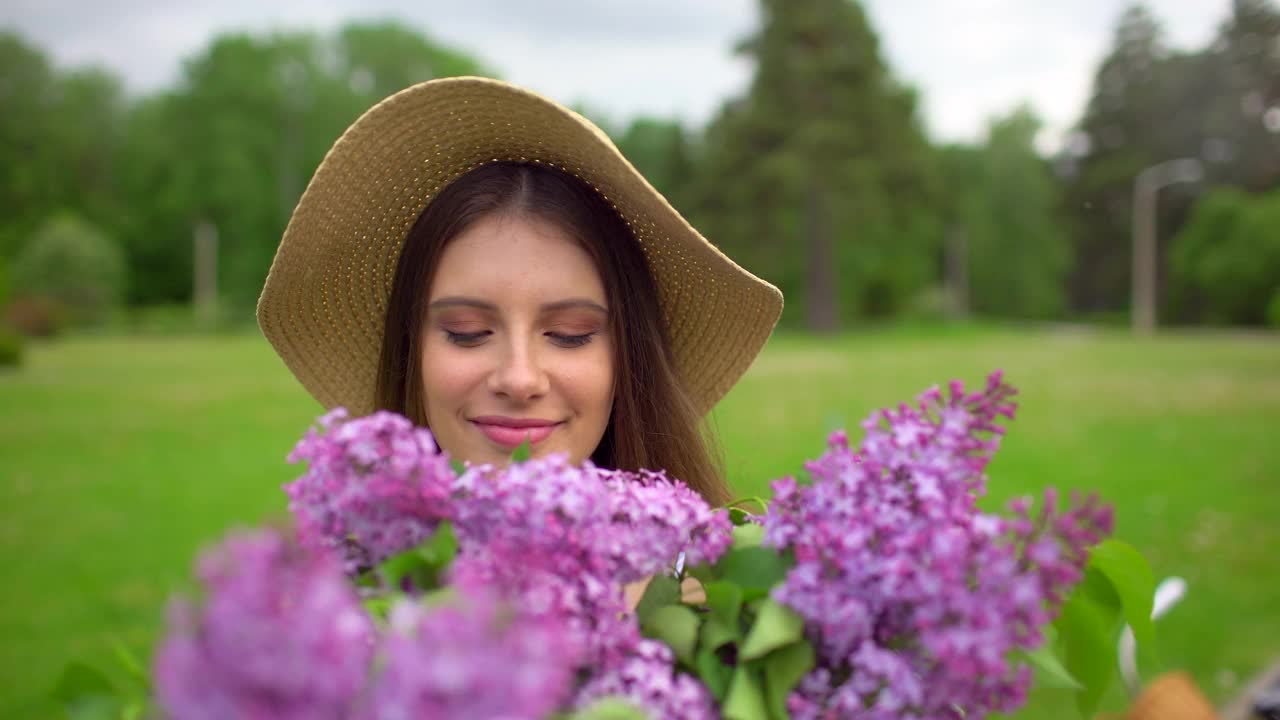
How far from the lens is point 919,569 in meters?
0.90

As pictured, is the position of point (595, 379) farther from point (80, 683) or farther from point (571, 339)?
point (80, 683)

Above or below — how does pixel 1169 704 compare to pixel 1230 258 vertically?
below

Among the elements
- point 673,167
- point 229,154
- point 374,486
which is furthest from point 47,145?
point 374,486

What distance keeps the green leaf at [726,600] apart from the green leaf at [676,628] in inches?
1.0

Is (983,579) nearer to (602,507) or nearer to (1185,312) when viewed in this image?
(602,507)

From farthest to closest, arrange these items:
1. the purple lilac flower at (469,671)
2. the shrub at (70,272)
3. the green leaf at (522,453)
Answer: the shrub at (70,272) → the green leaf at (522,453) → the purple lilac flower at (469,671)

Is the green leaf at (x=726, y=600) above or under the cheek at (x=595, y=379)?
under

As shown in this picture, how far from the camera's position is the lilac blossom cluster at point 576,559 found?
91 cm

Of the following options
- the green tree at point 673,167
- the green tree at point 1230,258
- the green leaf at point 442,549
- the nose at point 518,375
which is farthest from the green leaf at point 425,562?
the green tree at point 1230,258

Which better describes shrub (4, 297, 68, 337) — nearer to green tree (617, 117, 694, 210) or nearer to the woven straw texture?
green tree (617, 117, 694, 210)

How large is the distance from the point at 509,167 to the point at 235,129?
192 feet

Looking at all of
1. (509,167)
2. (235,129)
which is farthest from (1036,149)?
(509,167)

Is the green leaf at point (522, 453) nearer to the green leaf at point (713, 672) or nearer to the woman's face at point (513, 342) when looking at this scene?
the green leaf at point (713, 672)

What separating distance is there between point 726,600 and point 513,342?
0.92 metres
